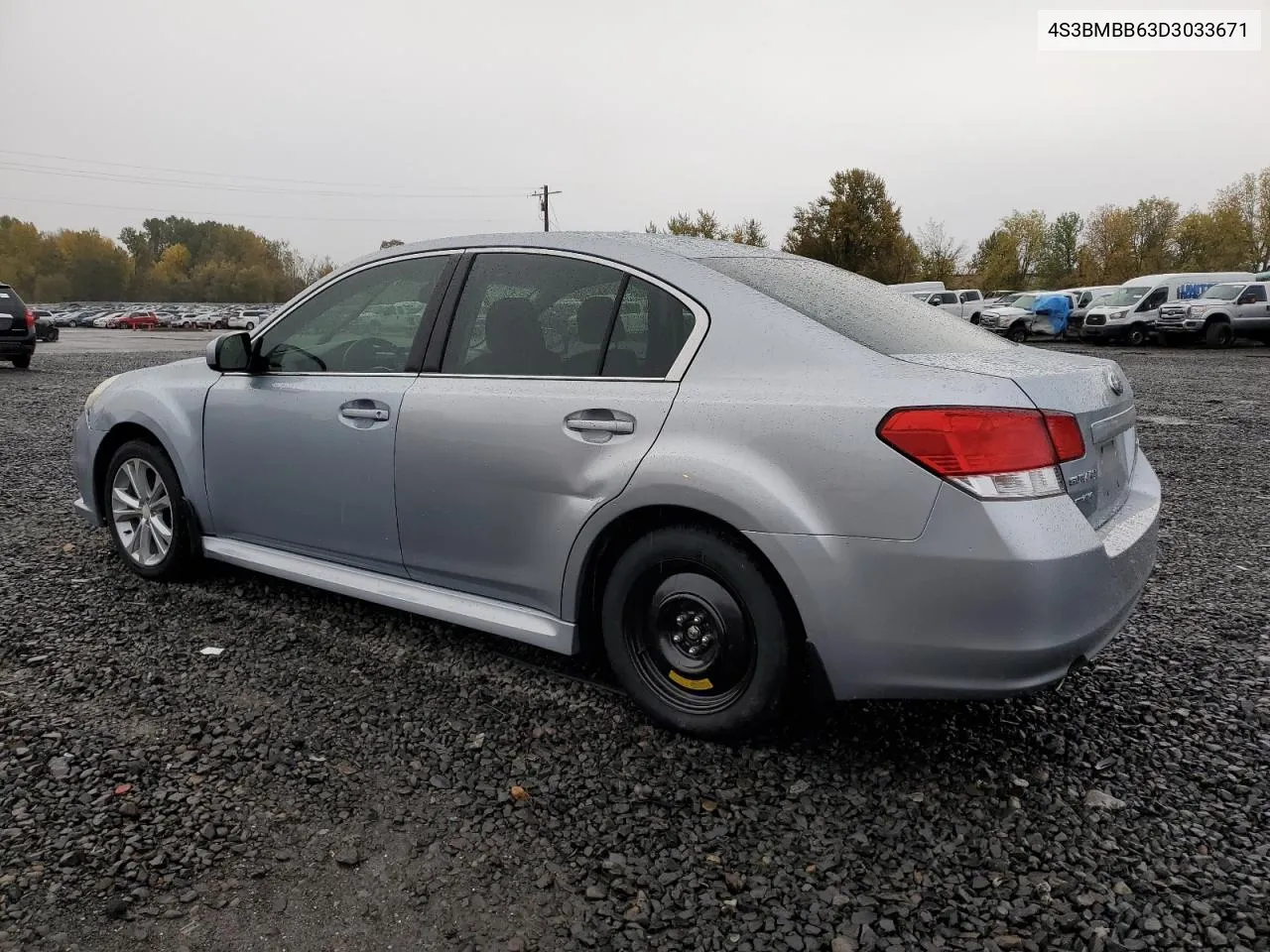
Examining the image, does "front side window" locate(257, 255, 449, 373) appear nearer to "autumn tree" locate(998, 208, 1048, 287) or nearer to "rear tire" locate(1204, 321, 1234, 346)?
"rear tire" locate(1204, 321, 1234, 346)

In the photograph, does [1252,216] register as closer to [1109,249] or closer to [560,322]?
[1109,249]

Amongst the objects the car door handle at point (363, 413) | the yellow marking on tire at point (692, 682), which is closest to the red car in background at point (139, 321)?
the car door handle at point (363, 413)

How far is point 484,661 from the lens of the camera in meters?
3.59

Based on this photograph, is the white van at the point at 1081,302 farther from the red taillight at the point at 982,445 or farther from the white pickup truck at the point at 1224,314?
the red taillight at the point at 982,445

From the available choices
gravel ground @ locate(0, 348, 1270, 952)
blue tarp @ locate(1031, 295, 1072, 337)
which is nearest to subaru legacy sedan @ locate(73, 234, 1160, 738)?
gravel ground @ locate(0, 348, 1270, 952)

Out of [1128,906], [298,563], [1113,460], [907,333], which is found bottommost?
[1128,906]

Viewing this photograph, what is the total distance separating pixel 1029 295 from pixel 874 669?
3552cm

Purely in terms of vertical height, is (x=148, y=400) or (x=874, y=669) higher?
(x=148, y=400)

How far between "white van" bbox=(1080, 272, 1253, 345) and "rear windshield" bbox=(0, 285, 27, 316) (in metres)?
27.1

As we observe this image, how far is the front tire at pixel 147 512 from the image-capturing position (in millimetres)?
4312

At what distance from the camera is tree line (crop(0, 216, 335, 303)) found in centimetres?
10800

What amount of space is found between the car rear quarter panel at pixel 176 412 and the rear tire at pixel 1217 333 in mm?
27681

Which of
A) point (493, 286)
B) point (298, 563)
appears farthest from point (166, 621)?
point (493, 286)

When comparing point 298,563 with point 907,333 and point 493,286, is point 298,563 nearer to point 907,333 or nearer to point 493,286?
point 493,286
